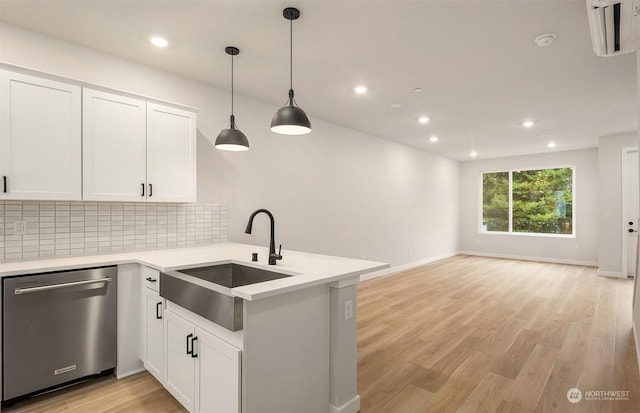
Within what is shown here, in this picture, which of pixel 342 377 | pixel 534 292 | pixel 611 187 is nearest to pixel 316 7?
pixel 342 377

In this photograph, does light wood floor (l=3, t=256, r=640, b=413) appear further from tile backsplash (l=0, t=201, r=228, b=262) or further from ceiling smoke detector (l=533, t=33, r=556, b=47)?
ceiling smoke detector (l=533, t=33, r=556, b=47)

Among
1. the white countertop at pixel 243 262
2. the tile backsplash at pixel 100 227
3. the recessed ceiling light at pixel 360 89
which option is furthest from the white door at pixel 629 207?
the tile backsplash at pixel 100 227

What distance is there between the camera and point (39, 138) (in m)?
2.35

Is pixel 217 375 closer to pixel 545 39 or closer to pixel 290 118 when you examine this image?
pixel 290 118

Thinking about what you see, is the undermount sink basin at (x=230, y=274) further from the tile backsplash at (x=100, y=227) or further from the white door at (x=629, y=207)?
the white door at (x=629, y=207)

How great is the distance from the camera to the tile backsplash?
251cm

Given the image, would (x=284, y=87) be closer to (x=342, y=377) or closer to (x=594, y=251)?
(x=342, y=377)

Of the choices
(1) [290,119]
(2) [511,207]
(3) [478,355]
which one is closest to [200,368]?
(1) [290,119]

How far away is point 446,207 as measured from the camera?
856 cm

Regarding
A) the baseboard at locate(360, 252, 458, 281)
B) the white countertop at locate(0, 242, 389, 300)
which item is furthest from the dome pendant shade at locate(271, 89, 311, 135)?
the baseboard at locate(360, 252, 458, 281)

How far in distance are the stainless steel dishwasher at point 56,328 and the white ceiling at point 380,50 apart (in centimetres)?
195

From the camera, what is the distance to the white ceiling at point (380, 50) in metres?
2.29

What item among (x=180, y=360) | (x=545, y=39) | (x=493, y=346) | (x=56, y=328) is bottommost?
(x=493, y=346)

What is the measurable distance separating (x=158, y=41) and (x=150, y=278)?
1977 millimetres
